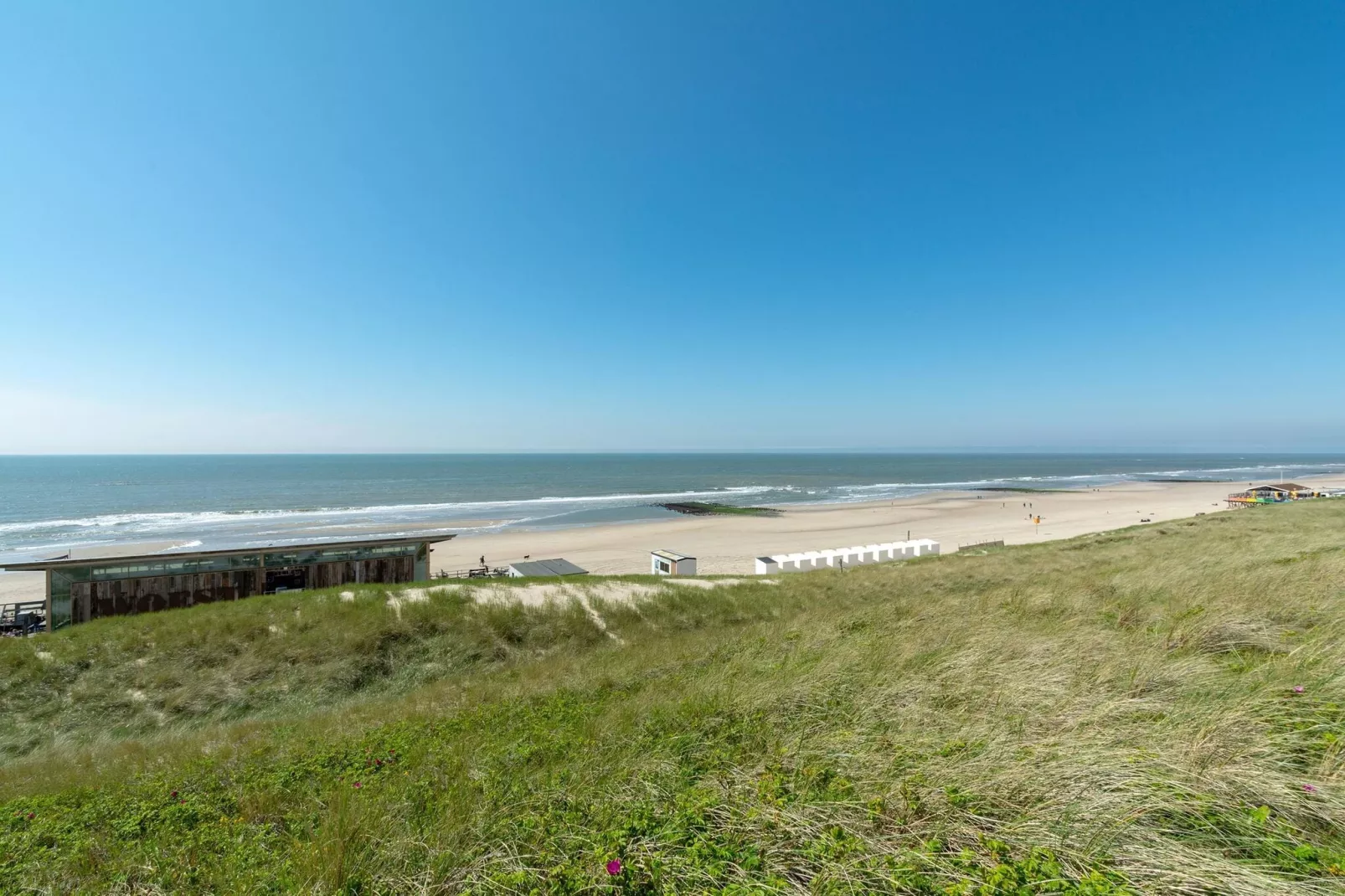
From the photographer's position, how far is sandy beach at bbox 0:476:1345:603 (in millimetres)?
37250

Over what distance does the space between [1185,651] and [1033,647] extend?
1525mm

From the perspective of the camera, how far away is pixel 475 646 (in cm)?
1362

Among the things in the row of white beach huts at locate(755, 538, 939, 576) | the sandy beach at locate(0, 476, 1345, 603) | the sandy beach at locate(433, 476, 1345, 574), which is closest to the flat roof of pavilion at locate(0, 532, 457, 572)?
the sandy beach at locate(0, 476, 1345, 603)

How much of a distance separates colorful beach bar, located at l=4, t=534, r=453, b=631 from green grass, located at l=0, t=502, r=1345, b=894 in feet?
16.8

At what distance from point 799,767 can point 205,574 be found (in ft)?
65.5

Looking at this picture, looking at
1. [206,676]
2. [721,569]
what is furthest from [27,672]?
[721,569]

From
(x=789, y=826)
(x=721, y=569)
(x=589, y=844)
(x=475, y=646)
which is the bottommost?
(x=721, y=569)

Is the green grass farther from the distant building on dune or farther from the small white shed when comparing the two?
the distant building on dune

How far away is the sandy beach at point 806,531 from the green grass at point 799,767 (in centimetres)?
2464

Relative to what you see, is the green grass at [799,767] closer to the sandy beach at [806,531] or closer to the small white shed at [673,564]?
the small white shed at [673,564]

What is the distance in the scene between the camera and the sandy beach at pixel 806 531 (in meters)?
37.2

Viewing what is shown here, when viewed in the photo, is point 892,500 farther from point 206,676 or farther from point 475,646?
point 206,676

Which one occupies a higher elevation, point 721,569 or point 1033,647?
point 1033,647

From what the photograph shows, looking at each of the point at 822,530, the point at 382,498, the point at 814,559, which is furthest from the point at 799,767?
the point at 382,498
